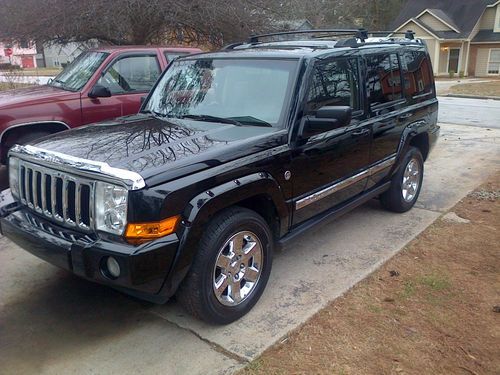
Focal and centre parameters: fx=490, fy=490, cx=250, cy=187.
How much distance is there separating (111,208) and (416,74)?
4.14 metres

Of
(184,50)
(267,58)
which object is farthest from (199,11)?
(267,58)

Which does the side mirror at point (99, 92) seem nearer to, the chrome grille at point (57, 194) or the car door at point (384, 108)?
the chrome grille at point (57, 194)

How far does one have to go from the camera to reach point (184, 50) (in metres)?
7.95

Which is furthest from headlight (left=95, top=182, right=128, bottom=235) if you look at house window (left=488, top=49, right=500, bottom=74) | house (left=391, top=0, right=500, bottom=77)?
house window (left=488, top=49, right=500, bottom=74)

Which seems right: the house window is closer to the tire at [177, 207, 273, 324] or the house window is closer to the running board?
the running board

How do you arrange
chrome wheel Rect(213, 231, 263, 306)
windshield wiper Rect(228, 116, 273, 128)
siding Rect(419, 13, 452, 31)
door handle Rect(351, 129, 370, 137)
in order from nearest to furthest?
chrome wheel Rect(213, 231, 263, 306) → windshield wiper Rect(228, 116, 273, 128) → door handle Rect(351, 129, 370, 137) → siding Rect(419, 13, 452, 31)

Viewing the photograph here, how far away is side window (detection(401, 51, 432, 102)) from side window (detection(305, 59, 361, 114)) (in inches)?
44.7

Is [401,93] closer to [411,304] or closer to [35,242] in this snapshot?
[411,304]

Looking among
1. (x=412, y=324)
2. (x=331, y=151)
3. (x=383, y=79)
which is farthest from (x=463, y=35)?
(x=412, y=324)

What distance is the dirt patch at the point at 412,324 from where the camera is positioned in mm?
3021

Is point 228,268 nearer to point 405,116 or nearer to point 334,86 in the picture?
point 334,86

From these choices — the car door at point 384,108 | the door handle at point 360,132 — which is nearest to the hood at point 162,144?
the door handle at point 360,132

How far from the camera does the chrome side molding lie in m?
4.01

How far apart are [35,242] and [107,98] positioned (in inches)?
161
